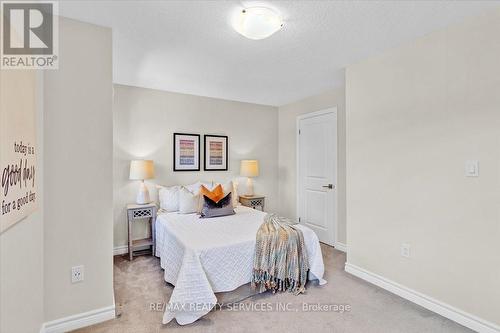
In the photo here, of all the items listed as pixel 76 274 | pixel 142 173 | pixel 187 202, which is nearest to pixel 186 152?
pixel 142 173

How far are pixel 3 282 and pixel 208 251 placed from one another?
125cm

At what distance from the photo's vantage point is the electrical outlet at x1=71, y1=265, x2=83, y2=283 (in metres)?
1.88

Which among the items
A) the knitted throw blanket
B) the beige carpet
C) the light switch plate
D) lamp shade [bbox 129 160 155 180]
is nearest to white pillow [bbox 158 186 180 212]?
lamp shade [bbox 129 160 155 180]

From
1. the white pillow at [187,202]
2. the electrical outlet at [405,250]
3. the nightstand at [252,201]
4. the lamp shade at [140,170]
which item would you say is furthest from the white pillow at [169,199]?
the electrical outlet at [405,250]

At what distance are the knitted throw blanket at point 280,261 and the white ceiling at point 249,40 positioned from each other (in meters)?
1.81

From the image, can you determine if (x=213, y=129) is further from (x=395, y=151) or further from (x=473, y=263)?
(x=473, y=263)

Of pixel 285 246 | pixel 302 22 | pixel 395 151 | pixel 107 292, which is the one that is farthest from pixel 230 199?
pixel 302 22

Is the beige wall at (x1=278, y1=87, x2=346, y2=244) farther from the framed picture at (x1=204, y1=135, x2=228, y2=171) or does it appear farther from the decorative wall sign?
the decorative wall sign

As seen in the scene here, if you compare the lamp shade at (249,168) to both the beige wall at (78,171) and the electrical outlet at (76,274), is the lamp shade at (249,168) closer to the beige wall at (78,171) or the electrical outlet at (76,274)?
the beige wall at (78,171)

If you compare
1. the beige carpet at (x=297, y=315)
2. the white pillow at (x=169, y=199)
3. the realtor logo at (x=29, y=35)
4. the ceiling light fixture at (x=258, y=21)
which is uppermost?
the ceiling light fixture at (x=258, y=21)

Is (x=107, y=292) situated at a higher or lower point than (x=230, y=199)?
lower

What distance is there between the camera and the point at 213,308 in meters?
2.12

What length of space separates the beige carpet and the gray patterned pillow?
2.98ft

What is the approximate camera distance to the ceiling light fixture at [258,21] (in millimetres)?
1803
